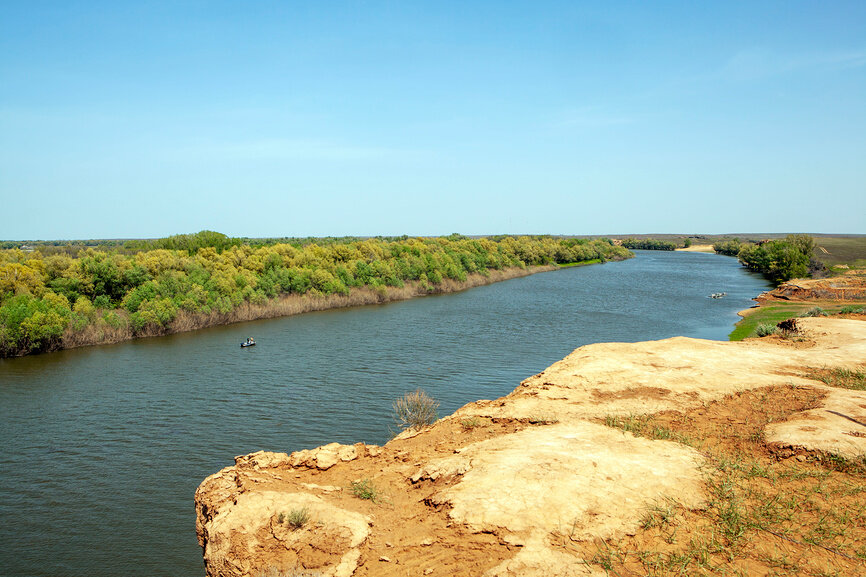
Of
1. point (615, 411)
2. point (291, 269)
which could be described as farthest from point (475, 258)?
point (615, 411)

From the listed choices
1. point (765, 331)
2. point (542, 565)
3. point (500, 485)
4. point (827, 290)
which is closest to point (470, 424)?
point (500, 485)

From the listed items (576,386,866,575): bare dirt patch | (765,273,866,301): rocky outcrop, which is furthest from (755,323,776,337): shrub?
(765,273,866,301): rocky outcrop

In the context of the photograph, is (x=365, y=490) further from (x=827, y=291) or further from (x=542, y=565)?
(x=827, y=291)

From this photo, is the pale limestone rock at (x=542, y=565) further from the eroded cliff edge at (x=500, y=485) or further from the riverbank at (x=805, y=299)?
the riverbank at (x=805, y=299)

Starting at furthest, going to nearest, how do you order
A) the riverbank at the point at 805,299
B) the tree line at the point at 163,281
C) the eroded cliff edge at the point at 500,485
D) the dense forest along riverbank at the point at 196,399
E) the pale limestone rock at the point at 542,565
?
the riverbank at the point at 805,299, the tree line at the point at 163,281, the dense forest along riverbank at the point at 196,399, the eroded cliff edge at the point at 500,485, the pale limestone rock at the point at 542,565

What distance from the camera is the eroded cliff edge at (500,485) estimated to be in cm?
759

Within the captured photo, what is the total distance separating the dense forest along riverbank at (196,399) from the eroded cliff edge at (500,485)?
21.6 ft

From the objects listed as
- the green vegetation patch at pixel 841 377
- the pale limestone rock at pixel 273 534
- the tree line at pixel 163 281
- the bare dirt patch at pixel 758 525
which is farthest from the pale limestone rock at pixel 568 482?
the tree line at pixel 163 281

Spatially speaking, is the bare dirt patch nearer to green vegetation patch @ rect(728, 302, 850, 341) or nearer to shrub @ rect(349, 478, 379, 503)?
shrub @ rect(349, 478, 379, 503)

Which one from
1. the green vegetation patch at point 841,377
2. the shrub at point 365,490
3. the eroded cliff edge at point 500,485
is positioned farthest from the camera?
the green vegetation patch at point 841,377

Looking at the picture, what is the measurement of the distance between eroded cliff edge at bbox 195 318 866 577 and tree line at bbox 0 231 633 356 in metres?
37.0

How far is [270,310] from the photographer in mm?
53062

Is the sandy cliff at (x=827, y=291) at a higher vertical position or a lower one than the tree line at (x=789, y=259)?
lower

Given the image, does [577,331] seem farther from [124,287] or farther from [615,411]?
[124,287]
